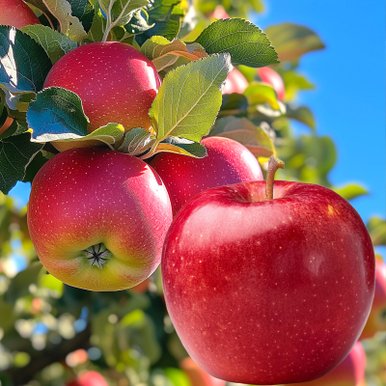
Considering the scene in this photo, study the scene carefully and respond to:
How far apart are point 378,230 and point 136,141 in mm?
1608

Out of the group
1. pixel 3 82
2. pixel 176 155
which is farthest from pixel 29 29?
pixel 176 155

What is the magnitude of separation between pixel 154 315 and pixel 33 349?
0.50 metres

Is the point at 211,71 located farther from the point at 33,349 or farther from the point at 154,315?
the point at 33,349

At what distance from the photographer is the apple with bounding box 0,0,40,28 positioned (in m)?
1.00

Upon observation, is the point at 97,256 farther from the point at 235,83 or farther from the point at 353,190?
the point at 353,190

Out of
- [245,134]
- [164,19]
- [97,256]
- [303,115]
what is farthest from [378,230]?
[97,256]

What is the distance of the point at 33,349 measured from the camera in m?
2.50

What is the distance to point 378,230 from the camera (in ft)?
7.75

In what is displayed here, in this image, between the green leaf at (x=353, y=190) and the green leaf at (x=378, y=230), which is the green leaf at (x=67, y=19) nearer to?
the green leaf at (x=353, y=190)

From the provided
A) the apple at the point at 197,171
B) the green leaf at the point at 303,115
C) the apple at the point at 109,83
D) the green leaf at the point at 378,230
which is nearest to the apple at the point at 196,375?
the green leaf at the point at 378,230

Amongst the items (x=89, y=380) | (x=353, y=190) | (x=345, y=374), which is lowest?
(x=89, y=380)

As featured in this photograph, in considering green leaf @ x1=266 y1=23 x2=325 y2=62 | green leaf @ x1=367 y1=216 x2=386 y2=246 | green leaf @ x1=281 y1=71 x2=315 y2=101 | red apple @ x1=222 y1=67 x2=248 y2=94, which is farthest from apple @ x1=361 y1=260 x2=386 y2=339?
red apple @ x1=222 y1=67 x2=248 y2=94

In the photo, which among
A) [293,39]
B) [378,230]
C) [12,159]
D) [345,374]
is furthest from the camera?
[378,230]

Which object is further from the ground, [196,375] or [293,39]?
[293,39]
